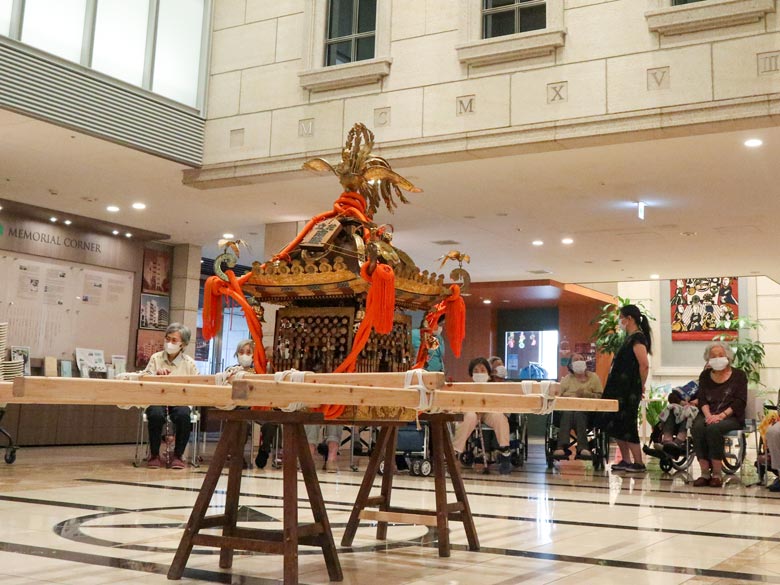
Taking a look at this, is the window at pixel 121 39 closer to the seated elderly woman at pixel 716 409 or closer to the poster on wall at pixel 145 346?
the poster on wall at pixel 145 346

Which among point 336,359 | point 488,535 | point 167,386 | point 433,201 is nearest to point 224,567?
point 336,359

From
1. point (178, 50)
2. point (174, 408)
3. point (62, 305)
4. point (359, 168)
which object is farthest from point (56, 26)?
point (359, 168)

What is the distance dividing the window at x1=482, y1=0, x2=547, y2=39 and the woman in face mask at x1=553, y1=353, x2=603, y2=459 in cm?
337

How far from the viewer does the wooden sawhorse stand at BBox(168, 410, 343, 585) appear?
278 cm

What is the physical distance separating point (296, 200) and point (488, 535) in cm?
675

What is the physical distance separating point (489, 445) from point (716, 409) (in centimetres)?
222

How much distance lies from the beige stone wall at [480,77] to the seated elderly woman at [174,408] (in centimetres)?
221

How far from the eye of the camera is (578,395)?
8.84m

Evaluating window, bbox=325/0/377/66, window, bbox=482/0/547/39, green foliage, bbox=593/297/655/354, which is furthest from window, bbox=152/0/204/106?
green foliage, bbox=593/297/655/354

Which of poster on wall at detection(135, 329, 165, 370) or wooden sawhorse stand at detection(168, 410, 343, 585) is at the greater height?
poster on wall at detection(135, 329, 165, 370)

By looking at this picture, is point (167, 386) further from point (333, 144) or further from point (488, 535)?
point (333, 144)

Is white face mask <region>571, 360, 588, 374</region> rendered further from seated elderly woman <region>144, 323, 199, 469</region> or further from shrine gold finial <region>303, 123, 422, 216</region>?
shrine gold finial <region>303, 123, 422, 216</region>

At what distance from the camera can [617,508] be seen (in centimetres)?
549

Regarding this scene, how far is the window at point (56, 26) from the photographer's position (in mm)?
7758
